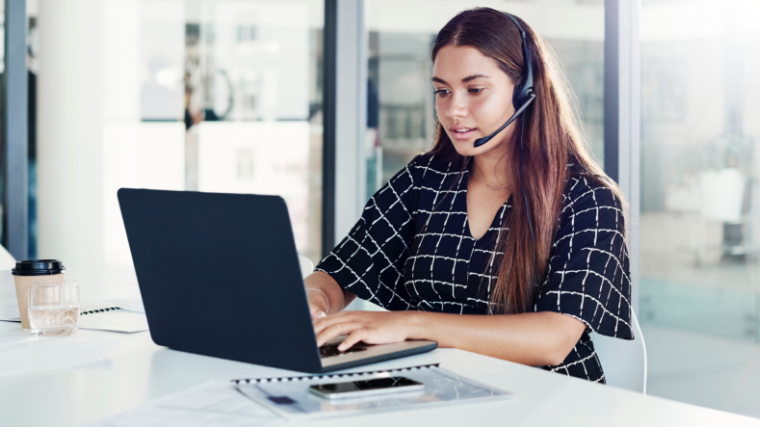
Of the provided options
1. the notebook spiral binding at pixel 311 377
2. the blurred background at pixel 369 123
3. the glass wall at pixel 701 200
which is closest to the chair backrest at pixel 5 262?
the blurred background at pixel 369 123

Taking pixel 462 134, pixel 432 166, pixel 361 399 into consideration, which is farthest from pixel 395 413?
pixel 432 166

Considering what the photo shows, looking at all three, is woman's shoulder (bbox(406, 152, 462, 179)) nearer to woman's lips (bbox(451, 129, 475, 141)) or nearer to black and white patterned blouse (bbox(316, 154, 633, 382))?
black and white patterned blouse (bbox(316, 154, 633, 382))

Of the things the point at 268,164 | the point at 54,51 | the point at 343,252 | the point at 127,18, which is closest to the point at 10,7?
the point at 54,51

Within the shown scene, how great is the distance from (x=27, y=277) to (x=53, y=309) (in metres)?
0.11

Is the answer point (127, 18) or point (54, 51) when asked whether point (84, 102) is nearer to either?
point (54, 51)

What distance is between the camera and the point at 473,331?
1.15 meters

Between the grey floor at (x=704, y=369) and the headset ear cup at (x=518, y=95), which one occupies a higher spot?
the headset ear cup at (x=518, y=95)

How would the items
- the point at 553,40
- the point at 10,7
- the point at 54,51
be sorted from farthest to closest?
1. the point at 54,51
2. the point at 10,7
3. the point at 553,40

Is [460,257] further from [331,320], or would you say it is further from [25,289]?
[25,289]

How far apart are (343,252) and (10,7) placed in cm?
210

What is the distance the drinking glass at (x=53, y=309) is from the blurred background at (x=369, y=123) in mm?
676

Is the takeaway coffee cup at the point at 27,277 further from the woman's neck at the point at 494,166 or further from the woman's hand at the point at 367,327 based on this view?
the woman's neck at the point at 494,166

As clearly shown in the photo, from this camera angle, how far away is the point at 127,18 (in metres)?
4.07

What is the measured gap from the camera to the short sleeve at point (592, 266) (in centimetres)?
127
